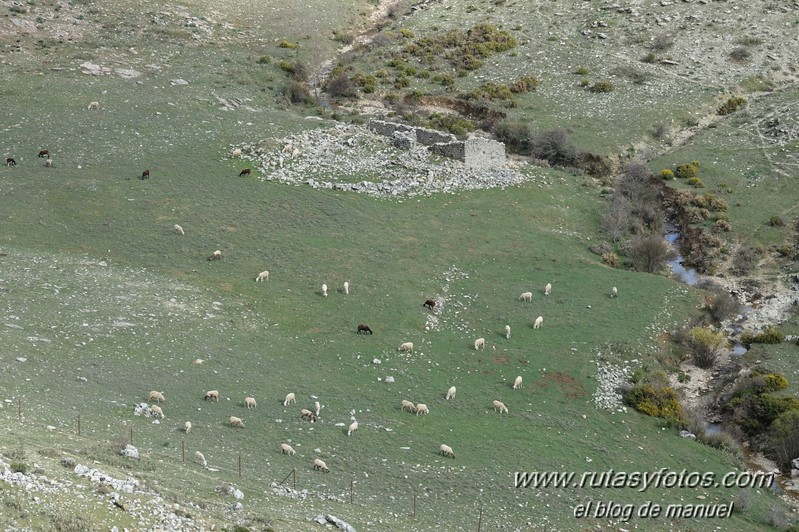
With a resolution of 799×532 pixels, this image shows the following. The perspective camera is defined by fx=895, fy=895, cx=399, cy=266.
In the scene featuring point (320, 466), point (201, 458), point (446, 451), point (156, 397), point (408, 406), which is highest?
point (201, 458)

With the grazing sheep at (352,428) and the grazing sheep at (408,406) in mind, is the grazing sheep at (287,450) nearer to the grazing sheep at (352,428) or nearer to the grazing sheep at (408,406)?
the grazing sheep at (352,428)

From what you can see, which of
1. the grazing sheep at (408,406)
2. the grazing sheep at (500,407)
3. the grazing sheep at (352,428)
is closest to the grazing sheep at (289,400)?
the grazing sheep at (352,428)

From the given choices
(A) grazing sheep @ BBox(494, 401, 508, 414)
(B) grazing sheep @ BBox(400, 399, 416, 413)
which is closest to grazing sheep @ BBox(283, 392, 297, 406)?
(B) grazing sheep @ BBox(400, 399, 416, 413)

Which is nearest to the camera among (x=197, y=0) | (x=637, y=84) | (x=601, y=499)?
(x=601, y=499)

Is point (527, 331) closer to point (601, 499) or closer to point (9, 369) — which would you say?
point (601, 499)

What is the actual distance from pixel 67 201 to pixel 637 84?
1832 inches

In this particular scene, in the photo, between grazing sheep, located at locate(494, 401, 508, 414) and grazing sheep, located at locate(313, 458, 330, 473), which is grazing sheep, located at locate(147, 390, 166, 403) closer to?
grazing sheep, located at locate(313, 458, 330, 473)

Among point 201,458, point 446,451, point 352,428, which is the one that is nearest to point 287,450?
point 352,428

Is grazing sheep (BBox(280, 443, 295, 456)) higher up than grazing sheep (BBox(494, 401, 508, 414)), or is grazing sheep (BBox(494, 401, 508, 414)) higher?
grazing sheep (BBox(280, 443, 295, 456))

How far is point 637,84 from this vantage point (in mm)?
73250

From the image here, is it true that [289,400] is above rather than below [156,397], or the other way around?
below

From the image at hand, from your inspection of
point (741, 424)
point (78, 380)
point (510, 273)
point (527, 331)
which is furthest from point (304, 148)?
point (741, 424)

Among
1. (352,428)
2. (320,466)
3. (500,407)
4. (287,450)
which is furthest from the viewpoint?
(500,407)

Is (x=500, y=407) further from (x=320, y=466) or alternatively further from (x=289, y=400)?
(x=320, y=466)
